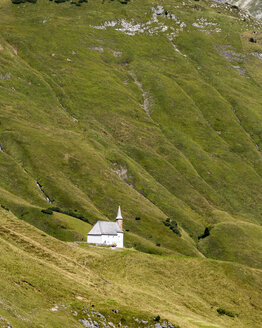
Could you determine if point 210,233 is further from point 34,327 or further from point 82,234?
point 34,327

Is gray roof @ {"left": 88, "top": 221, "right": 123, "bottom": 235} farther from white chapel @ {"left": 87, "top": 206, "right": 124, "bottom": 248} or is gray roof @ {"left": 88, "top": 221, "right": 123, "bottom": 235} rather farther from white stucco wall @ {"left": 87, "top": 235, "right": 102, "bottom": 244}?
white stucco wall @ {"left": 87, "top": 235, "right": 102, "bottom": 244}

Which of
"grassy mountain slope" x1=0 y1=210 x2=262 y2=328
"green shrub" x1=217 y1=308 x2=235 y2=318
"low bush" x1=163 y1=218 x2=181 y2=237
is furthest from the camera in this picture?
"low bush" x1=163 y1=218 x2=181 y2=237

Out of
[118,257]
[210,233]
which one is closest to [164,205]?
[210,233]

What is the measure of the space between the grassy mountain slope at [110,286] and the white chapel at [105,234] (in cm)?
2554

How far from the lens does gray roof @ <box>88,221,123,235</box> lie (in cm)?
12181

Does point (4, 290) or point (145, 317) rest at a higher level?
point (4, 290)

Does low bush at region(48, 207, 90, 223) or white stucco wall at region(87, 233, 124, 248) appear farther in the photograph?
low bush at region(48, 207, 90, 223)

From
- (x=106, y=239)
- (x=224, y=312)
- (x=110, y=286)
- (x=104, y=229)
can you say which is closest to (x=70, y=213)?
(x=104, y=229)

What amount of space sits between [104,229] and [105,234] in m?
1.57

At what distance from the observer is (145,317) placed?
54.7 meters

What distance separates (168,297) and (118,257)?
1595 centimetres

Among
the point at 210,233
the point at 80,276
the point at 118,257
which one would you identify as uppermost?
the point at 80,276

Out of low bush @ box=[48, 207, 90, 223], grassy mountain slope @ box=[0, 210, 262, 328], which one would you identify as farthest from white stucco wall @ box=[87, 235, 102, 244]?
low bush @ box=[48, 207, 90, 223]

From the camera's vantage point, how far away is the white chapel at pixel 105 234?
121 meters
